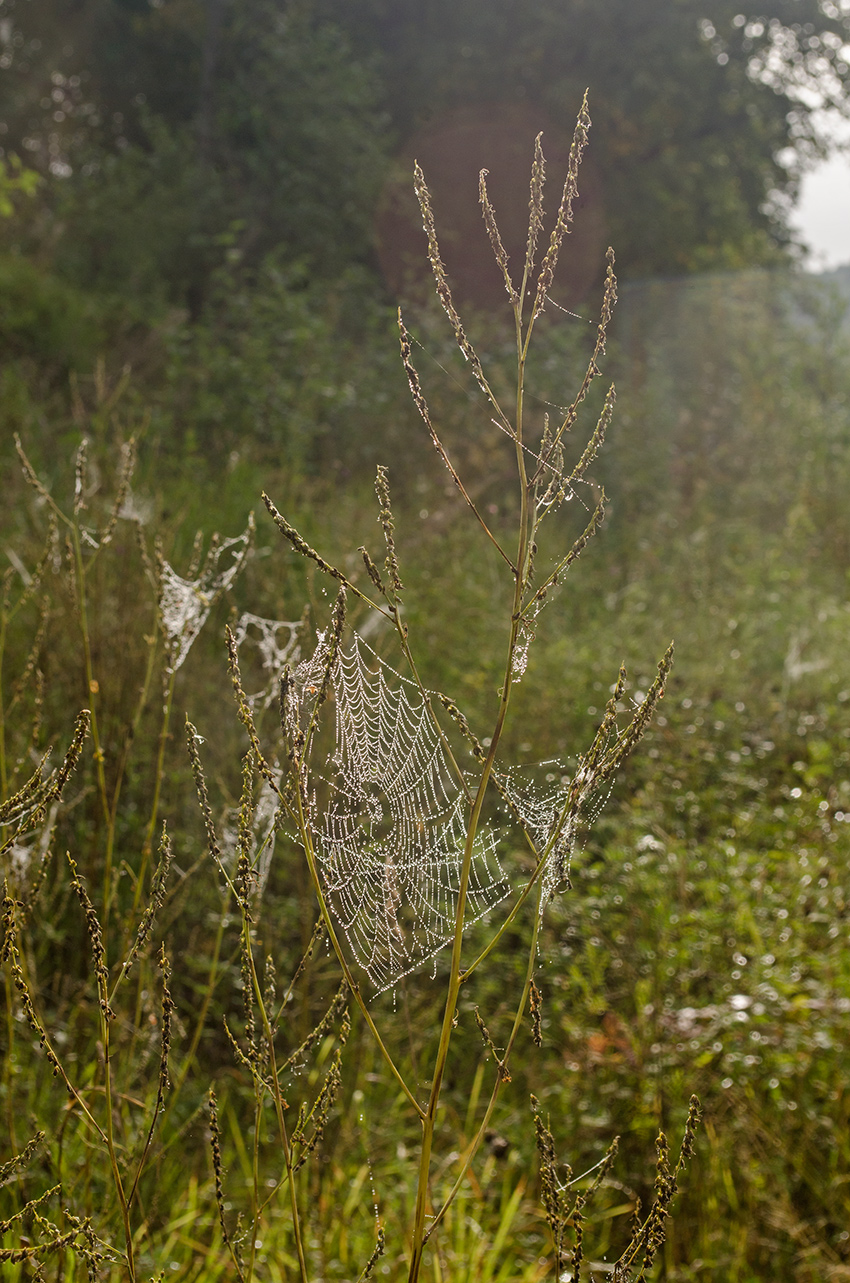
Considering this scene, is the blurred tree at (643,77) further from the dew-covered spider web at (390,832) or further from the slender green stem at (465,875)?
the slender green stem at (465,875)

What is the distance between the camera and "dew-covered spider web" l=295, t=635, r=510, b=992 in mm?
1526

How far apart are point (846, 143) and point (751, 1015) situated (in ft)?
60.8

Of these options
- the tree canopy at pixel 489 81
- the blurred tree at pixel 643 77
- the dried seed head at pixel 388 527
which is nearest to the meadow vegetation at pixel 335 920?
the dried seed head at pixel 388 527

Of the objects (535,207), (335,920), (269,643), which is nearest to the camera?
(535,207)

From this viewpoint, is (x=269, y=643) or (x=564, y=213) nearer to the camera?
(x=564, y=213)

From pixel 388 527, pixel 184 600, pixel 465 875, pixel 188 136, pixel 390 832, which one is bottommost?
pixel 465 875

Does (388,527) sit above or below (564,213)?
below

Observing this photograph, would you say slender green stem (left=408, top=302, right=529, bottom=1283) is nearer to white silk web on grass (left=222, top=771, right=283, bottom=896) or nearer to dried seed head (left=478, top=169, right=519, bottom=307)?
dried seed head (left=478, top=169, right=519, bottom=307)

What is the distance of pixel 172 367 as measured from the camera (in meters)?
7.71

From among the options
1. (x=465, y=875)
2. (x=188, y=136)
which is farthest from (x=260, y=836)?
(x=188, y=136)

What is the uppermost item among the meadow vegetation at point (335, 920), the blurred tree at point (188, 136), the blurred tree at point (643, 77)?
the blurred tree at point (643, 77)

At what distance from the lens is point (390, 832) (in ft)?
8.87

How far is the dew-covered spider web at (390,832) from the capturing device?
5.01ft

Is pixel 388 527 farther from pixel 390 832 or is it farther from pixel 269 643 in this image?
pixel 390 832
